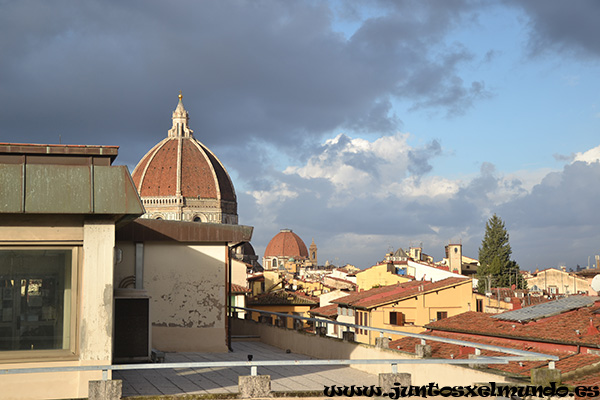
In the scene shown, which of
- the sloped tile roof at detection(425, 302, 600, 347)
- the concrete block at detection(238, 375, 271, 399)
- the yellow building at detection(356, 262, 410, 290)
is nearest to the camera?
the concrete block at detection(238, 375, 271, 399)

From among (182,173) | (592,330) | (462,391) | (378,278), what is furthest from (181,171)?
(462,391)

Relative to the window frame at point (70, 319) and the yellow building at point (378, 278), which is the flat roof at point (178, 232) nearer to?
the window frame at point (70, 319)

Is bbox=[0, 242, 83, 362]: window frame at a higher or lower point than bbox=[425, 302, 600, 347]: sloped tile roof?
higher

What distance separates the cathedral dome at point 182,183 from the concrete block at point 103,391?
547ft

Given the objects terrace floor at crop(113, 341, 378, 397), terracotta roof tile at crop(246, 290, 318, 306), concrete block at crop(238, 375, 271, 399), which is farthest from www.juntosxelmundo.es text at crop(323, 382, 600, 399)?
terracotta roof tile at crop(246, 290, 318, 306)

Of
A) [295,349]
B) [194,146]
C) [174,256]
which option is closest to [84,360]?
[174,256]

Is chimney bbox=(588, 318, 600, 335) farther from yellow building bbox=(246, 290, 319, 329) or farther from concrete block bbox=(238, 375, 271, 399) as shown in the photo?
yellow building bbox=(246, 290, 319, 329)

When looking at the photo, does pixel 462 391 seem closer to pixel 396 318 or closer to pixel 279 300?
pixel 396 318

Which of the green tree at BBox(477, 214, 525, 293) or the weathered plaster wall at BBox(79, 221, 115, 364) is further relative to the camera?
the green tree at BBox(477, 214, 525, 293)

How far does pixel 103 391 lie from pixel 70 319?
1.46 metres

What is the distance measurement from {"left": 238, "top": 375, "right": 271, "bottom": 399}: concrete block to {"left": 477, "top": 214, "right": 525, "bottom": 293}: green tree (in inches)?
3523

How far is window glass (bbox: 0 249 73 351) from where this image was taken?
9516 mm

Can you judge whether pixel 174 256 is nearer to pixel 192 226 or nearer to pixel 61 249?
pixel 192 226

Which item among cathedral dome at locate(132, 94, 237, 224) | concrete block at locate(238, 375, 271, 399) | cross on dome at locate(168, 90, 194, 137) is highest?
cross on dome at locate(168, 90, 194, 137)
